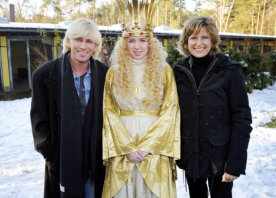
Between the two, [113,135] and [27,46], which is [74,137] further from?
[27,46]

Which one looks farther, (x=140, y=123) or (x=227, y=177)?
(x=140, y=123)

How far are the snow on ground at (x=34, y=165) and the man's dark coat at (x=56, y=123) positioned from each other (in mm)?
1261

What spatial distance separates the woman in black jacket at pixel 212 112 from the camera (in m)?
1.82

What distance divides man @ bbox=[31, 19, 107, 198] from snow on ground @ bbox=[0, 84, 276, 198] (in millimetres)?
1286

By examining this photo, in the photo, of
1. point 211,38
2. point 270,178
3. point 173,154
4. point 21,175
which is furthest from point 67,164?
point 270,178

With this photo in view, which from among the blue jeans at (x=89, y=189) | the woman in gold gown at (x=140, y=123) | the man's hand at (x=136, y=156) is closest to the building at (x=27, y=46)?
the woman in gold gown at (x=140, y=123)

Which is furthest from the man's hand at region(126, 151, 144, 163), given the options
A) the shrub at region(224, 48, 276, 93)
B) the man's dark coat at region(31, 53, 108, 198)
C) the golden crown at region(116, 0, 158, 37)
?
the shrub at region(224, 48, 276, 93)

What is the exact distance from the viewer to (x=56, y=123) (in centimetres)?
199

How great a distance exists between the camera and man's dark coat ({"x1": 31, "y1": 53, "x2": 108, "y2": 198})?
6.36 feet

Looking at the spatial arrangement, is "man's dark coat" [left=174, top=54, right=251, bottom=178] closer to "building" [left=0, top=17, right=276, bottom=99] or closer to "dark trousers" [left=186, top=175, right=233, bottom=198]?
"dark trousers" [left=186, top=175, right=233, bottom=198]

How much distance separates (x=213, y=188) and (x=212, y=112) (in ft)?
2.16

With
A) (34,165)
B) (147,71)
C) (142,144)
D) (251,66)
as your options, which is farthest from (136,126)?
(251,66)

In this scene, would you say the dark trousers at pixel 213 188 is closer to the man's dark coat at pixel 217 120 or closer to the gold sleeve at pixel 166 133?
the man's dark coat at pixel 217 120

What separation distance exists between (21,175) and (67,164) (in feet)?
6.66
